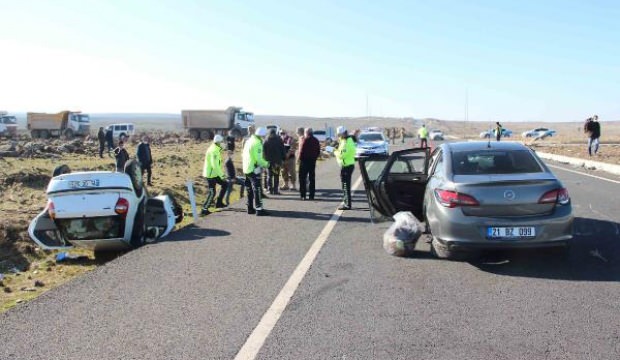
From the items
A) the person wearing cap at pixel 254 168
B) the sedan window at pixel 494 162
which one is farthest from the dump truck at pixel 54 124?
the sedan window at pixel 494 162

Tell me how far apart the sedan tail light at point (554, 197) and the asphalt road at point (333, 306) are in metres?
0.69

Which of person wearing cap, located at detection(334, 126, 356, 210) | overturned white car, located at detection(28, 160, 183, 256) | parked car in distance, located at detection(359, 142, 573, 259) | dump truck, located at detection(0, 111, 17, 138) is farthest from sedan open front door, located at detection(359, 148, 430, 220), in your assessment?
dump truck, located at detection(0, 111, 17, 138)

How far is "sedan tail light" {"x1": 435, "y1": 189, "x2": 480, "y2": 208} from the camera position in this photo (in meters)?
6.90

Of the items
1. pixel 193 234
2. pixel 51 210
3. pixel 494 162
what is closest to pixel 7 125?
pixel 193 234

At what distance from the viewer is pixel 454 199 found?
23.0 ft

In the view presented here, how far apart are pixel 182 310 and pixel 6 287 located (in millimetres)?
3565

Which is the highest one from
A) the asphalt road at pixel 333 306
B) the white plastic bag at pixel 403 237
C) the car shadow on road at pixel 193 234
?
the white plastic bag at pixel 403 237

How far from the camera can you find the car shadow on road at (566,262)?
6664 millimetres

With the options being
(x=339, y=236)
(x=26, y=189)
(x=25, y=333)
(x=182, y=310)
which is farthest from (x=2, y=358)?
(x=26, y=189)

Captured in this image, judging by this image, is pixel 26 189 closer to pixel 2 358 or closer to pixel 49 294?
pixel 49 294

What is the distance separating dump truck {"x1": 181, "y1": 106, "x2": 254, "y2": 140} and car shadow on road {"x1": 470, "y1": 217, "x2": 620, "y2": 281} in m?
46.7

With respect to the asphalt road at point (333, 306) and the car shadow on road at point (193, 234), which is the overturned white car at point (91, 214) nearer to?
the car shadow on road at point (193, 234)

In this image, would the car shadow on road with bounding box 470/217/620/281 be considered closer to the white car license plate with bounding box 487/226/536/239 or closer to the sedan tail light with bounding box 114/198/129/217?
the white car license plate with bounding box 487/226/536/239

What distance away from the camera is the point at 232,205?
45.2 ft
